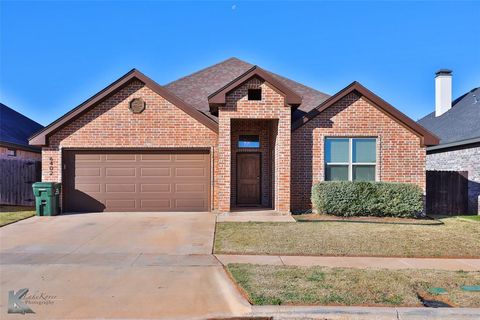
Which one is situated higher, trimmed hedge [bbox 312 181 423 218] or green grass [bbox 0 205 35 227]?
trimmed hedge [bbox 312 181 423 218]

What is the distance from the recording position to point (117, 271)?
5.91m

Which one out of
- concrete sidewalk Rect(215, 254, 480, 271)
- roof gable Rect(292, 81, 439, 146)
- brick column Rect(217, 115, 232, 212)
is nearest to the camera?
concrete sidewalk Rect(215, 254, 480, 271)

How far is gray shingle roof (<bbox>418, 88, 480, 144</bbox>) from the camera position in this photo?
49.8ft

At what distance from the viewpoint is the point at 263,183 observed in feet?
45.0

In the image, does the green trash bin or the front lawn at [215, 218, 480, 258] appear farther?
the green trash bin

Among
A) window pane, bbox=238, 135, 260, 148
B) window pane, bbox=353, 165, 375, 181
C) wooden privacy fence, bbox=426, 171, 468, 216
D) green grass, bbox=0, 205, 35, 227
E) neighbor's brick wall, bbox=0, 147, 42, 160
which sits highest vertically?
window pane, bbox=238, 135, 260, 148

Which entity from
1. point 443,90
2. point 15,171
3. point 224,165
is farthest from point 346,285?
point 443,90

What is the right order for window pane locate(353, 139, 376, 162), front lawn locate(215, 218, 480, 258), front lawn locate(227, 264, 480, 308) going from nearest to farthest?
1. front lawn locate(227, 264, 480, 308)
2. front lawn locate(215, 218, 480, 258)
3. window pane locate(353, 139, 376, 162)

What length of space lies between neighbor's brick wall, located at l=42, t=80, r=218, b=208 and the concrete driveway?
3375 millimetres

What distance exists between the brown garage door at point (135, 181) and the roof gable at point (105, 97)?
979 mm

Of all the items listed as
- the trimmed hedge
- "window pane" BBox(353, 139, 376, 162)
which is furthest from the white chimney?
the trimmed hedge

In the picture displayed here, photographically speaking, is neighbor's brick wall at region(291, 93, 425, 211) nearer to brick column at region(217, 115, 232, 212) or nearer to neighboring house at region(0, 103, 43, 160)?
brick column at region(217, 115, 232, 212)
